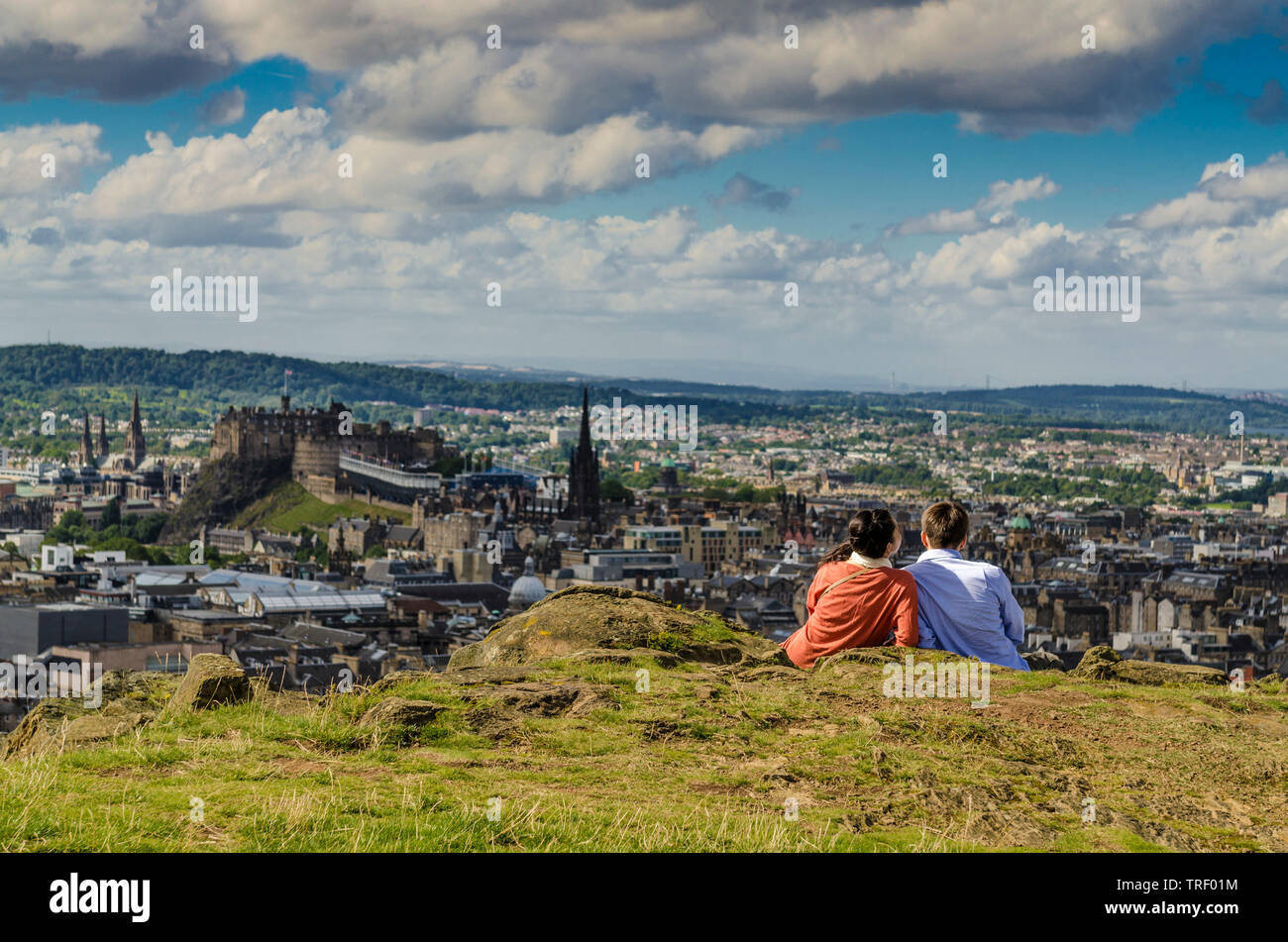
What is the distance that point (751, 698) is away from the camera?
9500mm

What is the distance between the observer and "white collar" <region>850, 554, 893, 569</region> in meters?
10.2

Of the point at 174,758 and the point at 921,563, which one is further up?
the point at 921,563

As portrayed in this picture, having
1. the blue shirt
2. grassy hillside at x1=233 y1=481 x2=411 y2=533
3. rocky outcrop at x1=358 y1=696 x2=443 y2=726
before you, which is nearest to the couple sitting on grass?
the blue shirt

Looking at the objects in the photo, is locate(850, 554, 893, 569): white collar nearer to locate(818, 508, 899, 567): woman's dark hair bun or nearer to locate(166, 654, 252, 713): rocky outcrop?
locate(818, 508, 899, 567): woman's dark hair bun

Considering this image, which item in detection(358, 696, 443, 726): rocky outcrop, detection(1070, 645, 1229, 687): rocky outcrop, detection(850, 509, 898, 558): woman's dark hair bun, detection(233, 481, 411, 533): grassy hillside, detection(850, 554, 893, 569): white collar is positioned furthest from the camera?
detection(233, 481, 411, 533): grassy hillside

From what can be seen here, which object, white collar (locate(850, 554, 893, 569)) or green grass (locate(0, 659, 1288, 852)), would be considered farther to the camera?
white collar (locate(850, 554, 893, 569))

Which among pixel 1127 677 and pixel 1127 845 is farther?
pixel 1127 677

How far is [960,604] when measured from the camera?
1042 cm

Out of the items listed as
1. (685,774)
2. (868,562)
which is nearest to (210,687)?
(685,774)

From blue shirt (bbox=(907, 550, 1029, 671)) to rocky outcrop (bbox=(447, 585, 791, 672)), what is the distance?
3.72ft

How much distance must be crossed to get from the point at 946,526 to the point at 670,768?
3268mm
